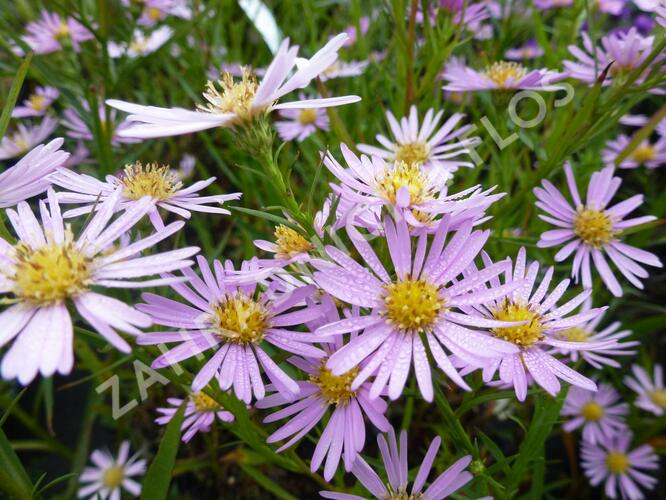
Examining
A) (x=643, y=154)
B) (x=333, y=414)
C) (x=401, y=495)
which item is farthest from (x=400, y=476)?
(x=643, y=154)

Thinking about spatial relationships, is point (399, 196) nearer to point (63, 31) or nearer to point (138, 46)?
point (63, 31)

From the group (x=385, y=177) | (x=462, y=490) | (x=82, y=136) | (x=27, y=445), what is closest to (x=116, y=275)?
(x=385, y=177)

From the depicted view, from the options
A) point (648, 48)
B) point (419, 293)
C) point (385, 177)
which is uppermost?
point (648, 48)

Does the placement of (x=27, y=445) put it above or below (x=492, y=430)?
below

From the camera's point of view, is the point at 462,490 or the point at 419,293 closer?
the point at 419,293

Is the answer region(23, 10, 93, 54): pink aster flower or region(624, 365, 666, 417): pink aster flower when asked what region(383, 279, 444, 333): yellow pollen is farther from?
region(23, 10, 93, 54): pink aster flower

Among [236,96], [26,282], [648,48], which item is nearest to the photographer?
[26,282]

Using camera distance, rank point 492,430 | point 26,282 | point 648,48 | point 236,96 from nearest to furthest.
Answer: point 26,282 → point 236,96 → point 648,48 → point 492,430

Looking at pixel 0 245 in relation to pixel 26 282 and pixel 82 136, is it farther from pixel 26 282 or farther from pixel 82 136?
pixel 82 136
